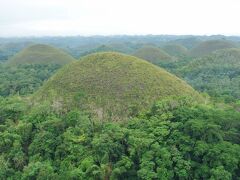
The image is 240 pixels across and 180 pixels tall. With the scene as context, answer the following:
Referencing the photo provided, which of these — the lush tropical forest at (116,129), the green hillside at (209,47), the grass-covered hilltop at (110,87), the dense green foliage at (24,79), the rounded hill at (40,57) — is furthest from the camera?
the green hillside at (209,47)

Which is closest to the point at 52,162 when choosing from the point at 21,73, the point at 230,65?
the point at 21,73

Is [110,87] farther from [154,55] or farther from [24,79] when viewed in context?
[154,55]

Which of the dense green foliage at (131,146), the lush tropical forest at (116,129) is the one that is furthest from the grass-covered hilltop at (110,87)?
the dense green foliage at (131,146)

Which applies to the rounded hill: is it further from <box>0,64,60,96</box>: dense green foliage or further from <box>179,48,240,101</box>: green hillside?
<box>179,48,240,101</box>: green hillside

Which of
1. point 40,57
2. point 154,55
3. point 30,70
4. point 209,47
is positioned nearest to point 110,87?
point 30,70

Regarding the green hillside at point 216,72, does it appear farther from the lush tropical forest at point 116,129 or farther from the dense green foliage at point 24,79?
the dense green foliage at point 24,79

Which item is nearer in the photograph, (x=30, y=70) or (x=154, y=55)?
(x=30, y=70)

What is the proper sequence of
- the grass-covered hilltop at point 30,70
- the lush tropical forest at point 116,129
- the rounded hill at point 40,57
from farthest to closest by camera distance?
1. the rounded hill at point 40,57
2. the grass-covered hilltop at point 30,70
3. the lush tropical forest at point 116,129
